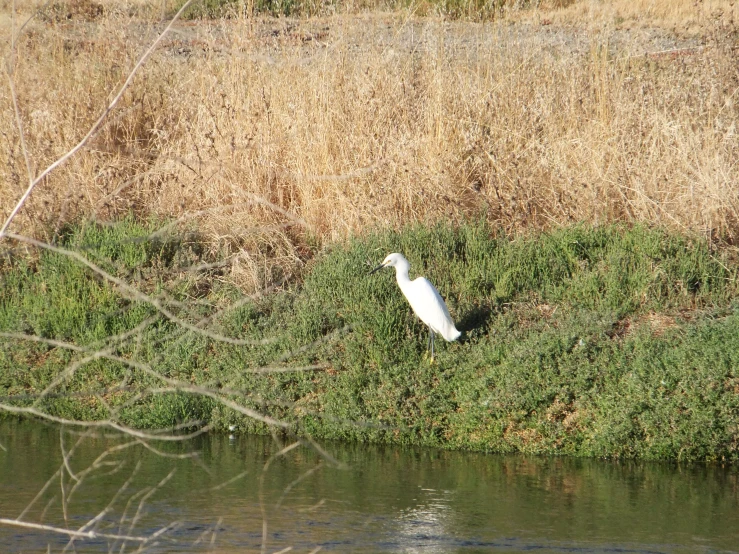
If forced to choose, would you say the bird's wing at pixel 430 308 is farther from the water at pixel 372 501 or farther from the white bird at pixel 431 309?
the water at pixel 372 501

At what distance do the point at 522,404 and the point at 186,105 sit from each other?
422cm

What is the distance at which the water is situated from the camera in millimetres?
4207

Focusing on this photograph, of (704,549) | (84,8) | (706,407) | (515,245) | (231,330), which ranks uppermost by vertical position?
(84,8)

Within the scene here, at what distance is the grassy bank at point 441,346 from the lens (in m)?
5.54

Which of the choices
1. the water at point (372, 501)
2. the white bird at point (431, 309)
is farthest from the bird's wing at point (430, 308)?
the water at point (372, 501)

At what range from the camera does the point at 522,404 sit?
18.5 feet

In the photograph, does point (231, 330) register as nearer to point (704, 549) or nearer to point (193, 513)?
point (193, 513)

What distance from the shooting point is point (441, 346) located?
6.12 m

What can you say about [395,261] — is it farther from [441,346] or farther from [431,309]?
[441,346]

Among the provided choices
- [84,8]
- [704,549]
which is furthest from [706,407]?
[84,8]

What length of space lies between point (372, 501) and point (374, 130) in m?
3.67

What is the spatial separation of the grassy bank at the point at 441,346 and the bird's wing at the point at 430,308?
0.83ft

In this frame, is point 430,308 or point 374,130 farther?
point 374,130

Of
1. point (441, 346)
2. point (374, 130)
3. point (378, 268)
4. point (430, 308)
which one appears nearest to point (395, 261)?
point (378, 268)
